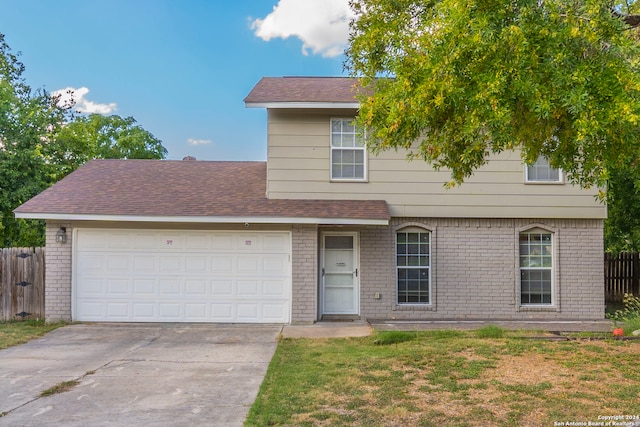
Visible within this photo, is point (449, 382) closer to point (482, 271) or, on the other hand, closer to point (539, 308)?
point (482, 271)

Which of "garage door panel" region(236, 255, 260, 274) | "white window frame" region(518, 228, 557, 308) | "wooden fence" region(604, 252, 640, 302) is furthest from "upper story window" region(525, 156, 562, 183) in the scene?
"garage door panel" region(236, 255, 260, 274)

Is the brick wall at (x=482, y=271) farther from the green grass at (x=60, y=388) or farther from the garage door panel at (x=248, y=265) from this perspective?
the green grass at (x=60, y=388)

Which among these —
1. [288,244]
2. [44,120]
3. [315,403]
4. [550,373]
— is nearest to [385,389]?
[315,403]

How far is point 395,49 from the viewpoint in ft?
22.6

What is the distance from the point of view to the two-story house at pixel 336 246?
11.2m

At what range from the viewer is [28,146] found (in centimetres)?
1711

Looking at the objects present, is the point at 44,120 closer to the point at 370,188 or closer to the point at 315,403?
the point at 370,188

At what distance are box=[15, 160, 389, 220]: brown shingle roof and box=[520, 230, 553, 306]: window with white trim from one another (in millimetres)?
3633

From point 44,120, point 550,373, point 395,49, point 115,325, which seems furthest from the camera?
point 44,120

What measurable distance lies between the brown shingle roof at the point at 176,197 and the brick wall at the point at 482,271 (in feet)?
4.82

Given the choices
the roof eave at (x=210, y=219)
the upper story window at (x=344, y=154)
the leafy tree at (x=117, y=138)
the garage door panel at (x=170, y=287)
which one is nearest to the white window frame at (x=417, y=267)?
the roof eave at (x=210, y=219)

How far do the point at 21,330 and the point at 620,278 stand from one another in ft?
50.6

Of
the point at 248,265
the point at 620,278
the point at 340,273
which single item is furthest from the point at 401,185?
the point at 620,278

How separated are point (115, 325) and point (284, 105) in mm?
6227
